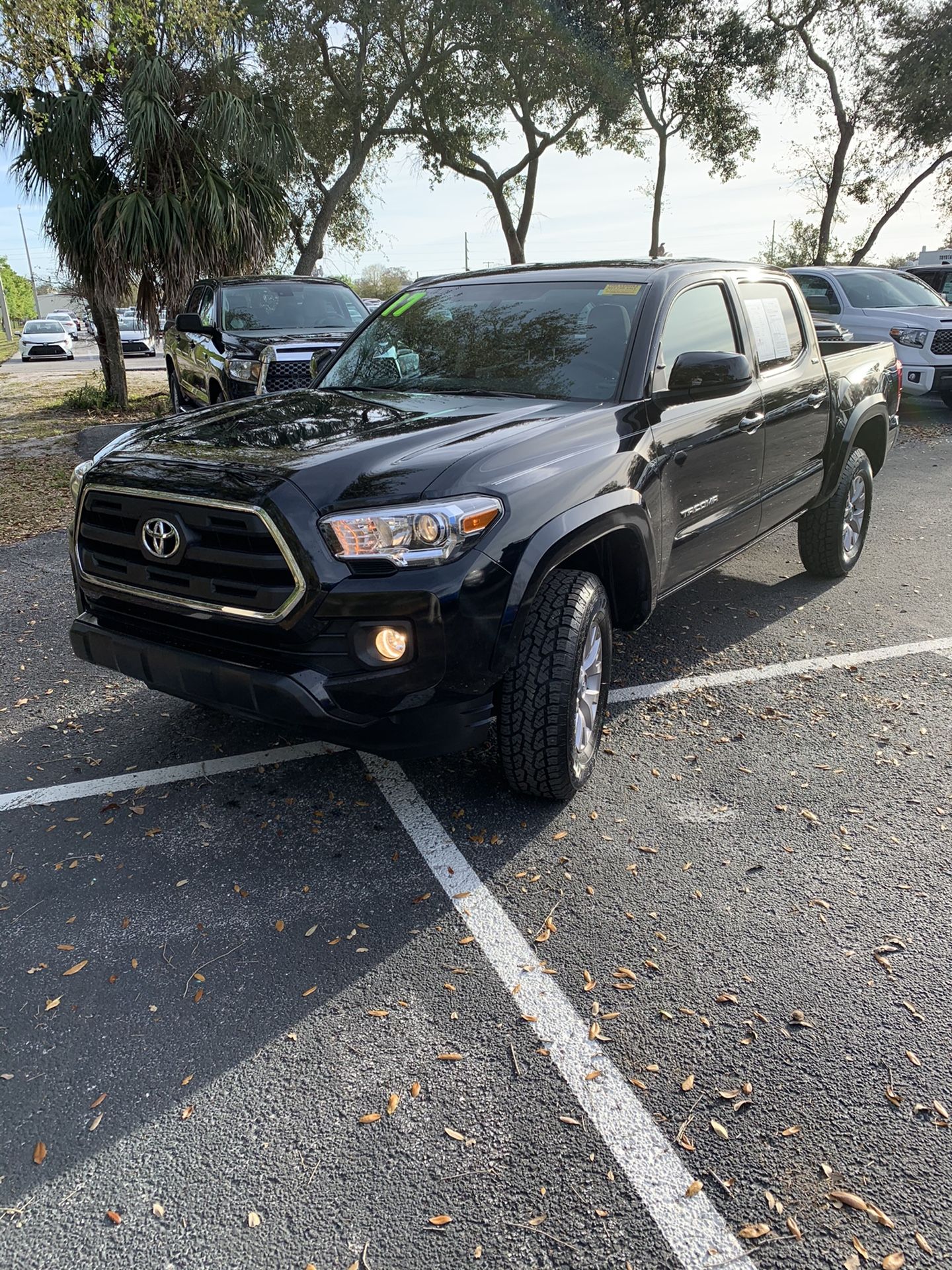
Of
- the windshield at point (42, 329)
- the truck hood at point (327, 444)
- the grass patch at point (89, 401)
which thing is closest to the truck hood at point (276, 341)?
the truck hood at point (327, 444)

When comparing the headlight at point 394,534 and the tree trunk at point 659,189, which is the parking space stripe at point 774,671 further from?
the tree trunk at point 659,189

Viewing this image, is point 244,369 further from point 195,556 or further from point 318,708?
point 318,708

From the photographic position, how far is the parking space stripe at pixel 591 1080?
1.83 metres

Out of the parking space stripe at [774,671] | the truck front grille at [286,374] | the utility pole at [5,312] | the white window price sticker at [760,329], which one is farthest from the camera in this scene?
the utility pole at [5,312]

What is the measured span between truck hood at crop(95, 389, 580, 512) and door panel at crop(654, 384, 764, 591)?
0.55m

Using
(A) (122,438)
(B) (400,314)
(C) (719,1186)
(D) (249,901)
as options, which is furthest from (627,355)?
(C) (719,1186)

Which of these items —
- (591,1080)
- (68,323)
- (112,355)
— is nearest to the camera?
(591,1080)

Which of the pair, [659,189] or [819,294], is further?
[659,189]

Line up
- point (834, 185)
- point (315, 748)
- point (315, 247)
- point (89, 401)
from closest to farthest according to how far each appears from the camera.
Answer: point (315, 748), point (89, 401), point (315, 247), point (834, 185)

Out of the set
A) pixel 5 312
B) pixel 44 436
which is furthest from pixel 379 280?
pixel 44 436

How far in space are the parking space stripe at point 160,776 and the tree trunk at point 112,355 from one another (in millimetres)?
11353

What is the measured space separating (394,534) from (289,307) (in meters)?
7.86

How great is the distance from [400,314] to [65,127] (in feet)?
32.3

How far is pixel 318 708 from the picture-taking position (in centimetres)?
273
